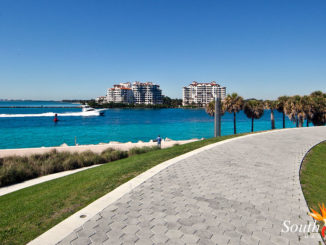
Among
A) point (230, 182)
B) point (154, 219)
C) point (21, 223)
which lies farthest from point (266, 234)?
point (21, 223)

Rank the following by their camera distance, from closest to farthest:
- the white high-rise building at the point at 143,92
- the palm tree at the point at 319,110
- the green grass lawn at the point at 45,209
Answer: the green grass lawn at the point at 45,209 → the palm tree at the point at 319,110 → the white high-rise building at the point at 143,92

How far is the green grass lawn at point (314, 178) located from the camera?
474 cm

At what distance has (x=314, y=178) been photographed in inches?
240

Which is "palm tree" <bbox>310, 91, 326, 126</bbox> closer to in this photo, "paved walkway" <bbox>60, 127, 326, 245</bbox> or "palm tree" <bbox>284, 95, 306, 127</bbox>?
"palm tree" <bbox>284, 95, 306, 127</bbox>

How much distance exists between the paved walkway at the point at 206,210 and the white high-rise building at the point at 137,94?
179891mm

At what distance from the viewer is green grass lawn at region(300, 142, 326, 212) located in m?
4.74

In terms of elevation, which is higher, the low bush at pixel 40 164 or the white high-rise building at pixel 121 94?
the white high-rise building at pixel 121 94

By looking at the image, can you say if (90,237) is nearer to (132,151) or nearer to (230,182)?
(230,182)

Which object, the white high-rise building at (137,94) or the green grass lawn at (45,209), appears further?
the white high-rise building at (137,94)

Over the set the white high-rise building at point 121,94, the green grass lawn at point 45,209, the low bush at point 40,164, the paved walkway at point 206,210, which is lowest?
the low bush at point 40,164

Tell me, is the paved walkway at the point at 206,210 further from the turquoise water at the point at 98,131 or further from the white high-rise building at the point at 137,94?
the white high-rise building at the point at 137,94

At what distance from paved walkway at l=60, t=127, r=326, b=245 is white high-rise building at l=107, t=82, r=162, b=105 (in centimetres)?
17989

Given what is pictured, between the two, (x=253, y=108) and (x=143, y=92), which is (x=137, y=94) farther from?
(x=253, y=108)

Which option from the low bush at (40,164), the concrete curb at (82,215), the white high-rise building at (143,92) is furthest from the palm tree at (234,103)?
the white high-rise building at (143,92)
